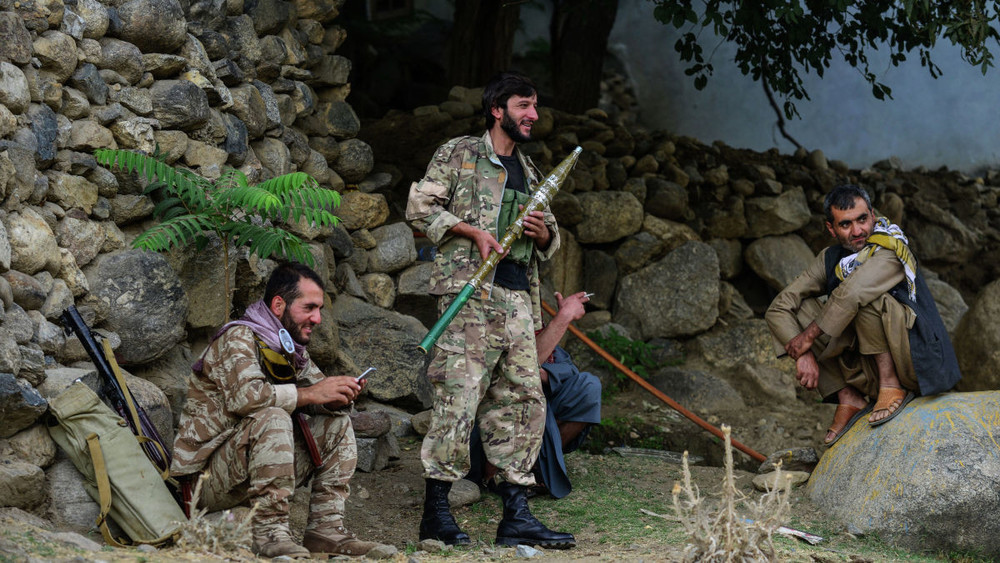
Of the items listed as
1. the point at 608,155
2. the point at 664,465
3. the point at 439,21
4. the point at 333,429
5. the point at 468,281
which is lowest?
the point at 664,465

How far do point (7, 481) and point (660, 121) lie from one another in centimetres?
817

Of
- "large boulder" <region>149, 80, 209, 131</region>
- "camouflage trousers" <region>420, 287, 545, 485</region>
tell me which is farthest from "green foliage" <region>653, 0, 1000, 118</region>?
"large boulder" <region>149, 80, 209, 131</region>

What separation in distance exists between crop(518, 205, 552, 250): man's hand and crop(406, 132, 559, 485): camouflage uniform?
3.4 inches

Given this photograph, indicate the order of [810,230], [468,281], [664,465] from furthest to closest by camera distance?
[810,230] → [664,465] → [468,281]

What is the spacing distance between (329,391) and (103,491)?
84 centimetres

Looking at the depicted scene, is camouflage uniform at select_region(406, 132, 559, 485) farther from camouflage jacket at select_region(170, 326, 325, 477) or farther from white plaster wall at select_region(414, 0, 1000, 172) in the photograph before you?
white plaster wall at select_region(414, 0, 1000, 172)

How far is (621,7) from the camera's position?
434 inches

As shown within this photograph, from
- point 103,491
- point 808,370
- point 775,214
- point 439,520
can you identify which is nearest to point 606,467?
point 808,370

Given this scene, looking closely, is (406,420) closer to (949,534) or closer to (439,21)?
(949,534)

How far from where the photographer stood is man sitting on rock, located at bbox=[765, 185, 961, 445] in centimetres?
479

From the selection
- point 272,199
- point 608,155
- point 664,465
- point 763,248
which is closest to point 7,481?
point 272,199

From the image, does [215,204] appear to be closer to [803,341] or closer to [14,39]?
[14,39]

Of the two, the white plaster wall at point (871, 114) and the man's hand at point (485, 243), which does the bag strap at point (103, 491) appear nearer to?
the man's hand at point (485, 243)

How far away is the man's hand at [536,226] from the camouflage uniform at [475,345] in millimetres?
87
